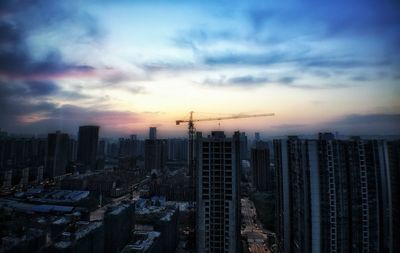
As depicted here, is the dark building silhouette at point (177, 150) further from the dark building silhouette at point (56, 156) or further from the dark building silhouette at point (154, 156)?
the dark building silhouette at point (56, 156)

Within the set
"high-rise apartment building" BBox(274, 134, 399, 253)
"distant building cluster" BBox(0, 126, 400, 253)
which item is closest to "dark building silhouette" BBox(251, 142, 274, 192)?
"distant building cluster" BBox(0, 126, 400, 253)

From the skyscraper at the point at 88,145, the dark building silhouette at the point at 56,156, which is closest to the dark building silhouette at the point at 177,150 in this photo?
the skyscraper at the point at 88,145

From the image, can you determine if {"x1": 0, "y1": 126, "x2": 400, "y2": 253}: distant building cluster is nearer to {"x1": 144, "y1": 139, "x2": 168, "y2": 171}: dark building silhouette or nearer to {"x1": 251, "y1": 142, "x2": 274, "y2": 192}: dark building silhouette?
{"x1": 251, "y1": 142, "x2": 274, "y2": 192}: dark building silhouette

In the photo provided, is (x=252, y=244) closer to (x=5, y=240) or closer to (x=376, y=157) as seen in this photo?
(x=376, y=157)

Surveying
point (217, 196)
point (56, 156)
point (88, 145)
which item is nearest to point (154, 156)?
point (88, 145)

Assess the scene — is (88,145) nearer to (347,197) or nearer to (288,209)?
(288,209)

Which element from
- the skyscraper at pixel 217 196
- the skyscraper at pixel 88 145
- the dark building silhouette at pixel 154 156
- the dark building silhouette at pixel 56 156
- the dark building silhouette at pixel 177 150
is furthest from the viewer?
the dark building silhouette at pixel 177 150
